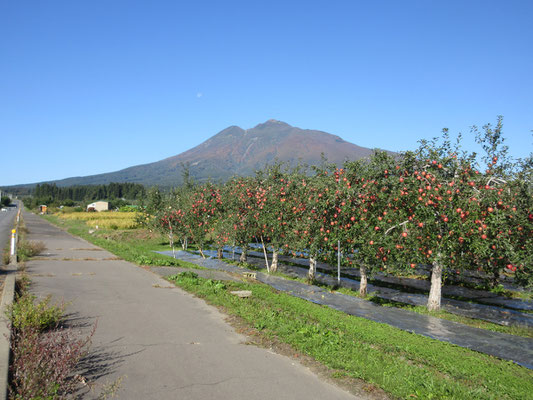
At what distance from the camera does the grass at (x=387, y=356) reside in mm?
5855

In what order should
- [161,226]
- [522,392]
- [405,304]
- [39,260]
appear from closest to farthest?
[522,392], [405,304], [39,260], [161,226]

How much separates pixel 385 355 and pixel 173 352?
12.6 ft

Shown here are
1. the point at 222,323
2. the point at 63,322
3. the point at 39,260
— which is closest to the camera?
the point at 63,322

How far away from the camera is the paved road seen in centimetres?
547

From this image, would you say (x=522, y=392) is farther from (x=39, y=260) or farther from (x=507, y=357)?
(x=39, y=260)

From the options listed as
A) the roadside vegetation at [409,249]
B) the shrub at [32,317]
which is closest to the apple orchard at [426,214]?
the roadside vegetation at [409,249]

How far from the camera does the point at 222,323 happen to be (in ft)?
29.9

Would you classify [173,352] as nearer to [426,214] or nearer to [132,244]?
[426,214]

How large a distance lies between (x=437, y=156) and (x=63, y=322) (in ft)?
35.7

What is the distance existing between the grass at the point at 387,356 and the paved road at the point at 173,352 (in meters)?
0.72

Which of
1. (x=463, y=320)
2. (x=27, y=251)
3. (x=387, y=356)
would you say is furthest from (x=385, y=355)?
(x=27, y=251)

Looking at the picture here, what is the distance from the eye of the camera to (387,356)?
717 cm

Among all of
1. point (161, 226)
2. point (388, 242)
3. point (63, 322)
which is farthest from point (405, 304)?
point (161, 226)

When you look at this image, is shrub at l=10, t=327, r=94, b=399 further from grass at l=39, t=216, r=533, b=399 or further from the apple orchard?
the apple orchard
